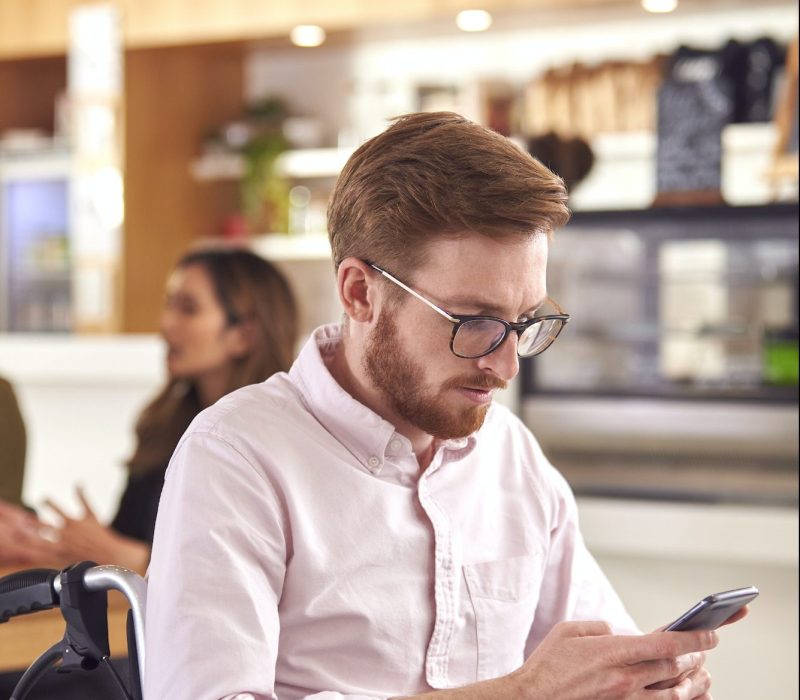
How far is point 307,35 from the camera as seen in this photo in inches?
203

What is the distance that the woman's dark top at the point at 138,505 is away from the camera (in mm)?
2355

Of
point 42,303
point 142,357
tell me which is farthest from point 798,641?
point 42,303

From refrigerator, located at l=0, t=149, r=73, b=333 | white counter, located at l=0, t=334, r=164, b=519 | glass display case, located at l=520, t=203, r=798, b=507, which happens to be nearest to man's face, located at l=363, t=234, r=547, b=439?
glass display case, located at l=520, t=203, r=798, b=507

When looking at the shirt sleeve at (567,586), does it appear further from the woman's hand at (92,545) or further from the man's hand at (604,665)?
the woman's hand at (92,545)

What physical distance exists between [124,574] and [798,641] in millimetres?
1542

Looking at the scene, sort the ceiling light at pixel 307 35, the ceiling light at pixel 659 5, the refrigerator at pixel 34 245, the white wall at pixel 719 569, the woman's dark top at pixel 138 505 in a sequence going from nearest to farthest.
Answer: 1. the white wall at pixel 719 569
2. the woman's dark top at pixel 138 505
3. the ceiling light at pixel 659 5
4. the ceiling light at pixel 307 35
5. the refrigerator at pixel 34 245

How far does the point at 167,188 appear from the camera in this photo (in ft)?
17.7

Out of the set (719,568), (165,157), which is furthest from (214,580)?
(165,157)

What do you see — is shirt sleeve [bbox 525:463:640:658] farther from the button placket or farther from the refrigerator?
the refrigerator

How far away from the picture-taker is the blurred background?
7.78 ft

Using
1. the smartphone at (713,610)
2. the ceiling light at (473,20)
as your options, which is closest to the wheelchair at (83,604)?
the smartphone at (713,610)

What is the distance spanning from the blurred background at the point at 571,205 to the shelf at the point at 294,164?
1cm

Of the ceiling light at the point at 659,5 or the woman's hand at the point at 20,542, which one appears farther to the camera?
the ceiling light at the point at 659,5

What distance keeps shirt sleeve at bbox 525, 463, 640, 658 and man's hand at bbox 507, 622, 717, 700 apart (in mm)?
335
